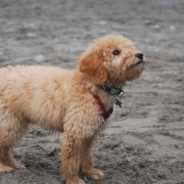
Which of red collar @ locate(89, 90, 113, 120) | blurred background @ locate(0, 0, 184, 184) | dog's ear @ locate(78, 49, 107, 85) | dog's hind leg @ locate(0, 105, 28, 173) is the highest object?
dog's ear @ locate(78, 49, 107, 85)

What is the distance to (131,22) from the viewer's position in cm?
1220

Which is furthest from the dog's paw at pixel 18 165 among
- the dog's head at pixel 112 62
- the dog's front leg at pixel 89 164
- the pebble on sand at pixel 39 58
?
the pebble on sand at pixel 39 58

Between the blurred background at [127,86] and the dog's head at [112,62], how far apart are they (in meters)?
1.30

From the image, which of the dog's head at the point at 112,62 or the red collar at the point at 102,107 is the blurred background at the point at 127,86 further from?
the dog's head at the point at 112,62

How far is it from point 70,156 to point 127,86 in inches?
127

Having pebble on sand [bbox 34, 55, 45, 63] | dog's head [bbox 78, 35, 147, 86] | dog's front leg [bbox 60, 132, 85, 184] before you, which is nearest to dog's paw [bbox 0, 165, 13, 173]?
dog's front leg [bbox 60, 132, 85, 184]

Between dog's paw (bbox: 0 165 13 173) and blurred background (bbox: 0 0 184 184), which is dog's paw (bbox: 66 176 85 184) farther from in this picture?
dog's paw (bbox: 0 165 13 173)

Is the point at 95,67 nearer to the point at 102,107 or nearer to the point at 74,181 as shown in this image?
the point at 102,107

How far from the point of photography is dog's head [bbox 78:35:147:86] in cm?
322

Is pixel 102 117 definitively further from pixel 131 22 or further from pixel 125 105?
pixel 131 22

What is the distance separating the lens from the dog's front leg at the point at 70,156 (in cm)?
329

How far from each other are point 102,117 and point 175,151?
4.91 ft

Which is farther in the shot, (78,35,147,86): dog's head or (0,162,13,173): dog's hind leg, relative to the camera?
(0,162,13,173): dog's hind leg

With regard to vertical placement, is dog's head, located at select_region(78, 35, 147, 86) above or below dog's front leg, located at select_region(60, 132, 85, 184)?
above
